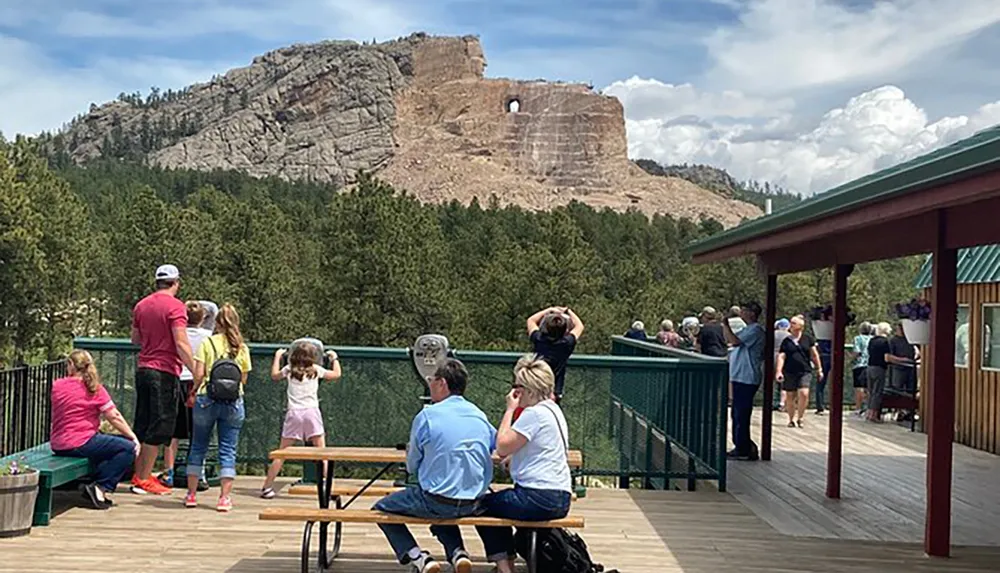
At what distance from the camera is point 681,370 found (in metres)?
10.3

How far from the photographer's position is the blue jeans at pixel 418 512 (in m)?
6.03

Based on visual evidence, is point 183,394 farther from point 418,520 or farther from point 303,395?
point 418,520

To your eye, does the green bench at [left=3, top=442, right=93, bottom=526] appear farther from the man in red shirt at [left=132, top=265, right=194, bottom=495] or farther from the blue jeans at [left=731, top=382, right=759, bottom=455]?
the blue jeans at [left=731, top=382, right=759, bottom=455]

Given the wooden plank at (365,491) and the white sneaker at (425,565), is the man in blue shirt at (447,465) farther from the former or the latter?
the wooden plank at (365,491)

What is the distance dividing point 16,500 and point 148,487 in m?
1.69

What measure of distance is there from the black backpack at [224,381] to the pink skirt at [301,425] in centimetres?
50

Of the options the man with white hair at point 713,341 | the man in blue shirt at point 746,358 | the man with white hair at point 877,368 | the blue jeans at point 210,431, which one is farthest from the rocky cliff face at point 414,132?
the blue jeans at point 210,431

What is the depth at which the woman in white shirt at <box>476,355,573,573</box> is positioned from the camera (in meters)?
6.05

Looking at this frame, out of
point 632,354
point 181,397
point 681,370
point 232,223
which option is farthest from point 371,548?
point 232,223

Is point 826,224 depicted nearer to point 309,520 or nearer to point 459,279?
point 309,520

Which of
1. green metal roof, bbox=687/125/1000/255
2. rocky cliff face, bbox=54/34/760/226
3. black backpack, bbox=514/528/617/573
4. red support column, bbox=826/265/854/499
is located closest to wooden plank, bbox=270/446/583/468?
black backpack, bbox=514/528/617/573

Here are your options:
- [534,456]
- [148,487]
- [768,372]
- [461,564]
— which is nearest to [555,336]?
[534,456]

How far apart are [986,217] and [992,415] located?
7581 mm

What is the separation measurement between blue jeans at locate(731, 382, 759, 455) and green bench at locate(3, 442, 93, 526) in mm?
6288
